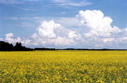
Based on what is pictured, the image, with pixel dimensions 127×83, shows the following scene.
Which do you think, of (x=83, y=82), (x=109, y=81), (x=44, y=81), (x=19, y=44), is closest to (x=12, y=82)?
(x=44, y=81)

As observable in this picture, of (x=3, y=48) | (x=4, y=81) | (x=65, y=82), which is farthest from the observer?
(x=3, y=48)

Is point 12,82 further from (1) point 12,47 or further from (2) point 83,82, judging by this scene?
(1) point 12,47

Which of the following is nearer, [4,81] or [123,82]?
[123,82]

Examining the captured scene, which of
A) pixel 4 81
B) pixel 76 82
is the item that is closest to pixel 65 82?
pixel 76 82

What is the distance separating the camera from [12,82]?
10336 millimetres

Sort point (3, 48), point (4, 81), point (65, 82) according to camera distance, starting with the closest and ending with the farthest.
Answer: point (65, 82)
point (4, 81)
point (3, 48)

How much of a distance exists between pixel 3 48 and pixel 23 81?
82.3 metres

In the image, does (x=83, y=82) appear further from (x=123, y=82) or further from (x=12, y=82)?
(x=12, y=82)

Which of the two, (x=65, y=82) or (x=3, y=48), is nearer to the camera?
(x=65, y=82)

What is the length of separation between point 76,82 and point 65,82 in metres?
0.52

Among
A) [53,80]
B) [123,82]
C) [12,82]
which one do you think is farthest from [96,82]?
[12,82]

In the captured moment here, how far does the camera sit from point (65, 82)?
9977 mm

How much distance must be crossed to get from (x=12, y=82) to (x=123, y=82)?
5.32 metres

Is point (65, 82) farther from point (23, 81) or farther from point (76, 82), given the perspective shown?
point (23, 81)
